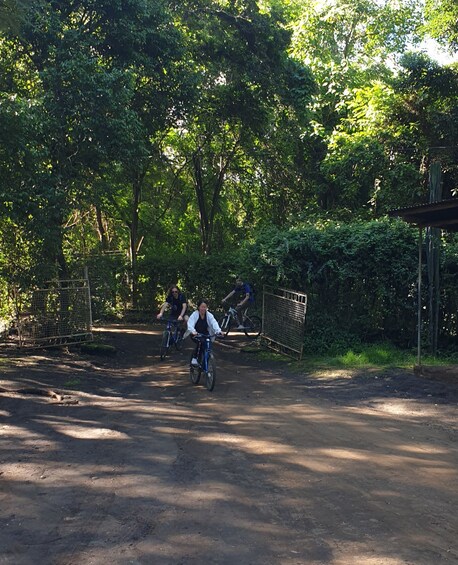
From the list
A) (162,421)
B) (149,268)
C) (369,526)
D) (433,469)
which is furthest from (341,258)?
(149,268)

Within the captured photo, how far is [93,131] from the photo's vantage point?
540 inches

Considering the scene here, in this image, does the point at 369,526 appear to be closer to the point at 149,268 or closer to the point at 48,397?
the point at 48,397

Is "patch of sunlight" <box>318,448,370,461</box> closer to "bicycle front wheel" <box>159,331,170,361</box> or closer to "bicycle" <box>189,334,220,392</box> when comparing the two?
"bicycle" <box>189,334,220,392</box>

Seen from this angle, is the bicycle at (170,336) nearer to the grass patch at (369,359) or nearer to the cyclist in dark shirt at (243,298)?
the cyclist in dark shirt at (243,298)

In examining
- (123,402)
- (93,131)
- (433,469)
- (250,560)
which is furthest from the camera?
(93,131)

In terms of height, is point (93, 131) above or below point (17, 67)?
below

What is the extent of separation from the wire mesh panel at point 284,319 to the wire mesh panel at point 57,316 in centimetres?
478

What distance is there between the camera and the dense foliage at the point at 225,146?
13.6 metres

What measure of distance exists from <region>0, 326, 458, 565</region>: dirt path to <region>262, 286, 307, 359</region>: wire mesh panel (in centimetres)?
298

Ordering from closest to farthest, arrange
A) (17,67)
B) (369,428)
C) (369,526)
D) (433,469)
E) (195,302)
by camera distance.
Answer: (369,526) < (433,469) < (369,428) < (17,67) < (195,302)

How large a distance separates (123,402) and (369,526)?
5.95 meters

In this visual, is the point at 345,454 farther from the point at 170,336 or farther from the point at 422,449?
the point at 170,336

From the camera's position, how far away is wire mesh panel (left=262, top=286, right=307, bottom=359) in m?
14.0

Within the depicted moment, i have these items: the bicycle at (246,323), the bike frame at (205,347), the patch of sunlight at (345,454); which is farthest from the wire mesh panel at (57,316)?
the patch of sunlight at (345,454)
